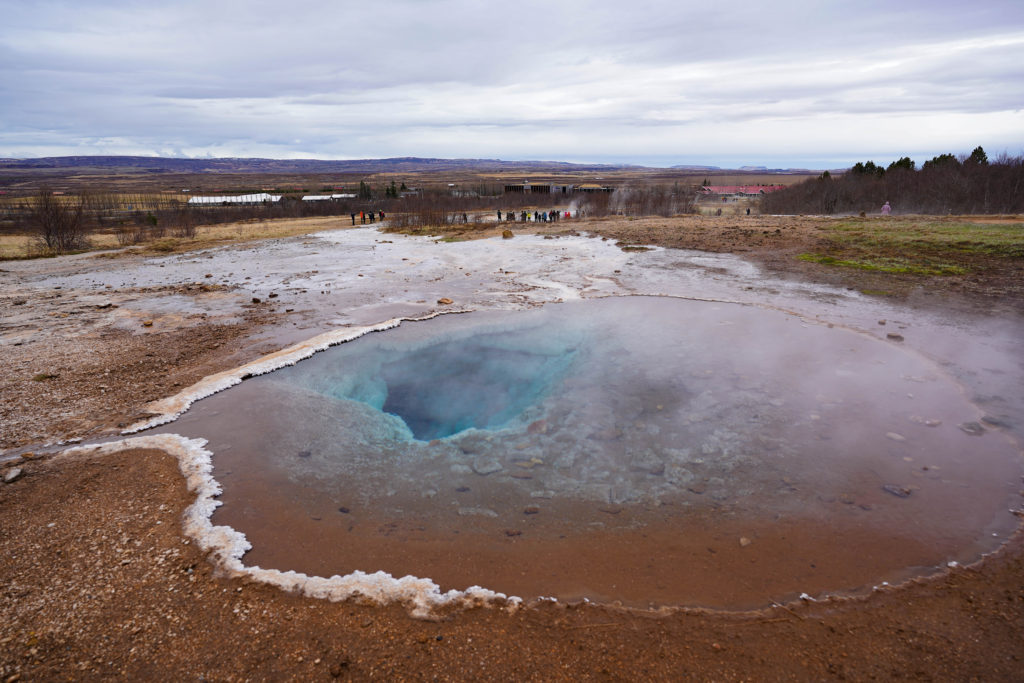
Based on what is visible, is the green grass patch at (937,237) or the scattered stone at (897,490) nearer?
the scattered stone at (897,490)

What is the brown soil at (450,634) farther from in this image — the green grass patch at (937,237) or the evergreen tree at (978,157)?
the evergreen tree at (978,157)

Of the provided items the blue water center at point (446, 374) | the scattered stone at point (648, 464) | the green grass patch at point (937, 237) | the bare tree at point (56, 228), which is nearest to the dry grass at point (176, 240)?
the bare tree at point (56, 228)

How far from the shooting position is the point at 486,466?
6035 mm

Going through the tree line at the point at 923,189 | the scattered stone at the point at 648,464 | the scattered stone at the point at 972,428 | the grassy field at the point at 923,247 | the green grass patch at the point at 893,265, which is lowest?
the scattered stone at the point at 648,464

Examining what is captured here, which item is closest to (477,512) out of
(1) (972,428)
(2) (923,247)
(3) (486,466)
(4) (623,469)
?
(3) (486,466)

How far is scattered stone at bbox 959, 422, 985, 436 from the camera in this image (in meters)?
6.31

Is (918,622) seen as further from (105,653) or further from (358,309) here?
(358,309)

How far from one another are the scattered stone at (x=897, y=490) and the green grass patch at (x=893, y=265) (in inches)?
550

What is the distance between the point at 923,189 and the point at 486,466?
160 ft

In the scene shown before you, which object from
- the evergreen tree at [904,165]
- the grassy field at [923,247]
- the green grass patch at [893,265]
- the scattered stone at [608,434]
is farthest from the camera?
the evergreen tree at [904,165]

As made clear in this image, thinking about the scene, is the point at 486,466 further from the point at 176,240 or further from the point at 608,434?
the point at 176,240

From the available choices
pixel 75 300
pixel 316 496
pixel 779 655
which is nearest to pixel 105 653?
pixel 316 496

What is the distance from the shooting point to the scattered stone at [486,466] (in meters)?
5.92

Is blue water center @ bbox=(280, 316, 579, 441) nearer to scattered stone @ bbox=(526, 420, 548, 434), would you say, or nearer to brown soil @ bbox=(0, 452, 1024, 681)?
scattered stone @ bbox=(526, 420, 548, 434)
